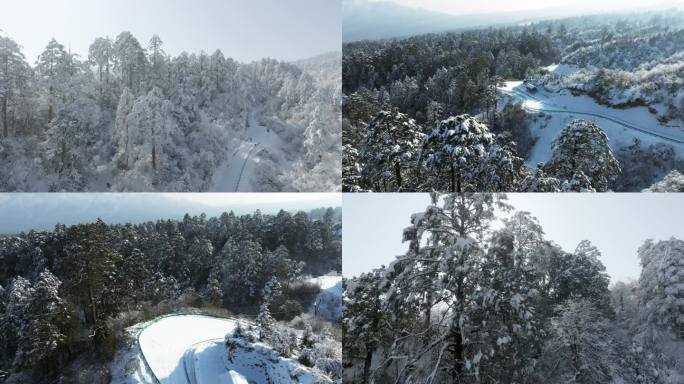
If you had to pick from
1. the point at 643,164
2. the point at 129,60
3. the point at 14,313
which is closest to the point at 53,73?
the point at 129,60

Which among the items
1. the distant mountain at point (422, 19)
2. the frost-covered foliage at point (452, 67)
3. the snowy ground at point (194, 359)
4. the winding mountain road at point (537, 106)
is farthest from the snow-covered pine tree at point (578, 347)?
the distant mountain at point (422, 19)

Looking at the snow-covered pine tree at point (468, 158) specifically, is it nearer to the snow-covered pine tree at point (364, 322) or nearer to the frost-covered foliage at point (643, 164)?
the frost-covered foliage at point (643, 164)

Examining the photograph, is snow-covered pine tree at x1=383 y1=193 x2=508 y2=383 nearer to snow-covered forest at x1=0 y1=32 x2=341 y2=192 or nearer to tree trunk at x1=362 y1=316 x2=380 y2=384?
tree trunk at x1=362 y1=316 x2=380 y2=384

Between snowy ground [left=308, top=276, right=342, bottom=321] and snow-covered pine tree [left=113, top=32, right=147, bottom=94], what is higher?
snow-covered pine tree [left=113, top=32, right=147, bottom=94]

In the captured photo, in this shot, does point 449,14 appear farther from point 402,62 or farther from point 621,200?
point 621,200

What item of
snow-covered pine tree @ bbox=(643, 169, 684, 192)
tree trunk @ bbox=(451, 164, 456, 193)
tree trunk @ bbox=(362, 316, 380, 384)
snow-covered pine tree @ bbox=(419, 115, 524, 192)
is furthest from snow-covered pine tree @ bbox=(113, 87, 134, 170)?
snow-covered pine tree @ bbox=(643, 169, 684, 192)
